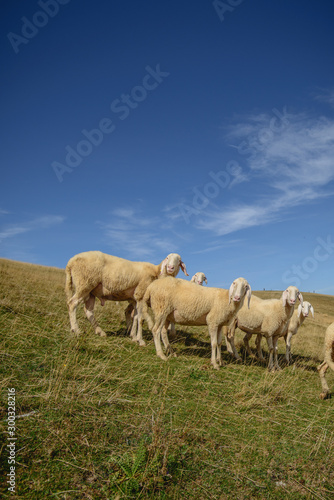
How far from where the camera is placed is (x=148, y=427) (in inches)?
191

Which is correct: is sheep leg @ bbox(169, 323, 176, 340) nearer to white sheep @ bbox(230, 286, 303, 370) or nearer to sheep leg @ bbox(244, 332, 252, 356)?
white sheep @ bbox(230, 286, 303, 370)

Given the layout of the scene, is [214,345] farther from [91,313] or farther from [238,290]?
[91,313]

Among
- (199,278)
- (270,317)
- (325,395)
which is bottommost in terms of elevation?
(325,395)

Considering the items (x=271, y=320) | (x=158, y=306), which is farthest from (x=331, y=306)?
(x=158, y=306)

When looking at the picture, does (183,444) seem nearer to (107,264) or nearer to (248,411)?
(248,411)

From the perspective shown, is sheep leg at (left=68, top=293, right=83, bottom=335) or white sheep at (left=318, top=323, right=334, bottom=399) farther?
sheep leg at (left=68, top=293, right=83, bottom=335)

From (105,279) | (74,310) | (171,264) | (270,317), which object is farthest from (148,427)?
(270,317)

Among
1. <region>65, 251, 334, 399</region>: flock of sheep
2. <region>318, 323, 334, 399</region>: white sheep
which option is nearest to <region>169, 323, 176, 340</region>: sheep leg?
<region>65, 251, 334, 399</region>: flock of sheep

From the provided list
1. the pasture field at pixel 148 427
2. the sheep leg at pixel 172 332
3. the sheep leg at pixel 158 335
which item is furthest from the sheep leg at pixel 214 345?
the sheep leg at pixel 172 332

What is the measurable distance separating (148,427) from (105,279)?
20.5 feet

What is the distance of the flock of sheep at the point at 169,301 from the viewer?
9.58 m

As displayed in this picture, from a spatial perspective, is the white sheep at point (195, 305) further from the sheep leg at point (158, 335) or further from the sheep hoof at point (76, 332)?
the sheep hoof at point (76, 332)

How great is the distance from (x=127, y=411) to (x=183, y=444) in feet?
3.76

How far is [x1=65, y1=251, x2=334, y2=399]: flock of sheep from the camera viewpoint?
9578 mm
